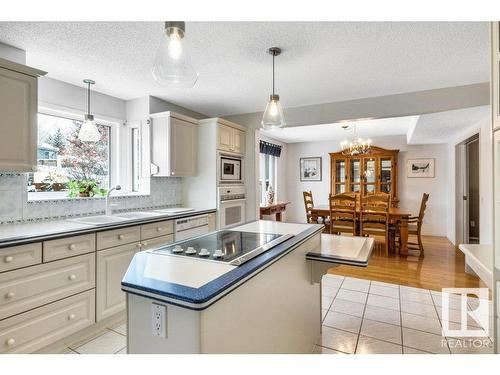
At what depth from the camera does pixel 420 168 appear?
6.23 metres

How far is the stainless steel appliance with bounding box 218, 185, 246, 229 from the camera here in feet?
12.1

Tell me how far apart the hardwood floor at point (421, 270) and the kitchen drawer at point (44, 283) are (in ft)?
9.43

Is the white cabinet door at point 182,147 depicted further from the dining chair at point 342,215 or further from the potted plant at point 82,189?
the dining chair at point 342,215

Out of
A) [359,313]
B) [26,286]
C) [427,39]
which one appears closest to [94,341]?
[26,286]

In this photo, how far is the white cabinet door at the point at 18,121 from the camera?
6.47 ft

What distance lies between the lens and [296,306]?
170cm

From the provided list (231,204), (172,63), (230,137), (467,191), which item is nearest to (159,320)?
(172,63)

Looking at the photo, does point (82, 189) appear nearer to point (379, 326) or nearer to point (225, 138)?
point (225, 138)

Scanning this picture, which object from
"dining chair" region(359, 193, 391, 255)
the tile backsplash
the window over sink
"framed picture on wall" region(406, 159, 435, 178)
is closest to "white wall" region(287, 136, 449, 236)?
"framed picture on wall" region(406, 159, 435, 178)

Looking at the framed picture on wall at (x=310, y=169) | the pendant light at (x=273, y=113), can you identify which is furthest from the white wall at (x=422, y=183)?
the pendant light at (x=273, y=113)

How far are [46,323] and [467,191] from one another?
246 inches

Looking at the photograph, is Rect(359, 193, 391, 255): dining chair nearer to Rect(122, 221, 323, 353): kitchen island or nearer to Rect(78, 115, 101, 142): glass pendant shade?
Rect(122, 221, 323, 353): kitchen island

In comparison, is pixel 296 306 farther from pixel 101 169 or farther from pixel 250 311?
pixel 101 169
